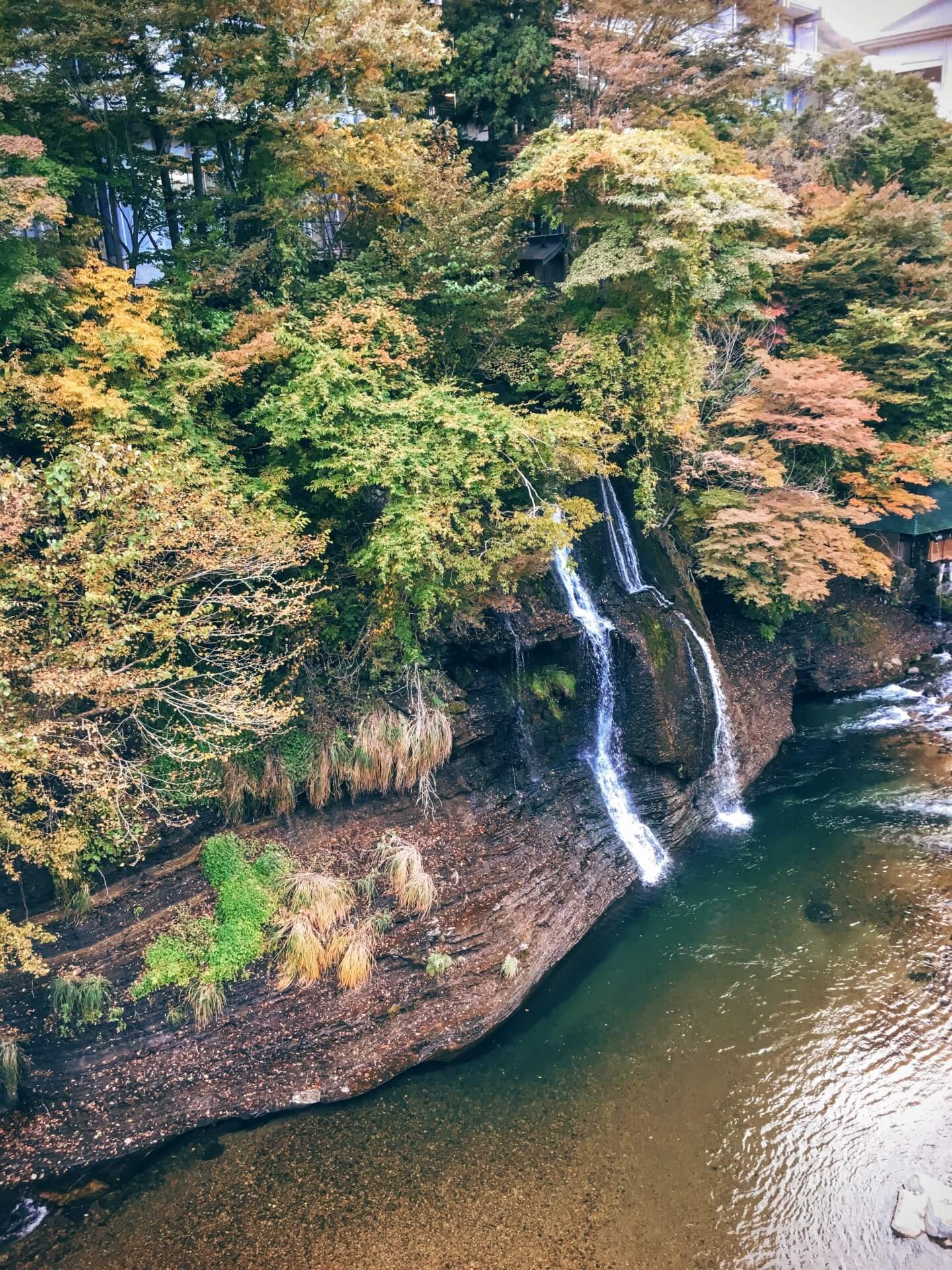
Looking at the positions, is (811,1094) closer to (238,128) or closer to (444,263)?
(444,263)

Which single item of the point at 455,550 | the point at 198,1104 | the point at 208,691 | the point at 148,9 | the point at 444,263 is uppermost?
the point at 148,9

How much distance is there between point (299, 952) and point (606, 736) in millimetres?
7652

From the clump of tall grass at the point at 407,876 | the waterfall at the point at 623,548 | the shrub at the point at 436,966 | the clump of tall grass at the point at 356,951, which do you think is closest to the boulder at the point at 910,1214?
the shrub at the point at 436,966

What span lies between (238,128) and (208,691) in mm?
10020

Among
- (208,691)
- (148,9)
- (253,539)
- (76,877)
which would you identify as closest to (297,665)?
(208,691)

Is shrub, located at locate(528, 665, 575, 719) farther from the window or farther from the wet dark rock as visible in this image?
the window

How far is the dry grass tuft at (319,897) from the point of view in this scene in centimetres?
1180

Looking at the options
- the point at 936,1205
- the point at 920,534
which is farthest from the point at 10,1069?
the point at 920,534

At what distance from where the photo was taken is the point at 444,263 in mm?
14789

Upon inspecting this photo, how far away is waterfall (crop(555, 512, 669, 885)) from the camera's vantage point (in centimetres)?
1550

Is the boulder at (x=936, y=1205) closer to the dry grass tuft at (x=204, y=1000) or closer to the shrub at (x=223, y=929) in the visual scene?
the shrub at (x=223, y=929)

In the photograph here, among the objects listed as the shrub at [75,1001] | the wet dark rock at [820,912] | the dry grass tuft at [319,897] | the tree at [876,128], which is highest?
the tree at [876,128]

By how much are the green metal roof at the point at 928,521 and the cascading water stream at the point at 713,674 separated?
1016cm

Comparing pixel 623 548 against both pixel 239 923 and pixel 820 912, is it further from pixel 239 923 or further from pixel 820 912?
pixel 239 923
